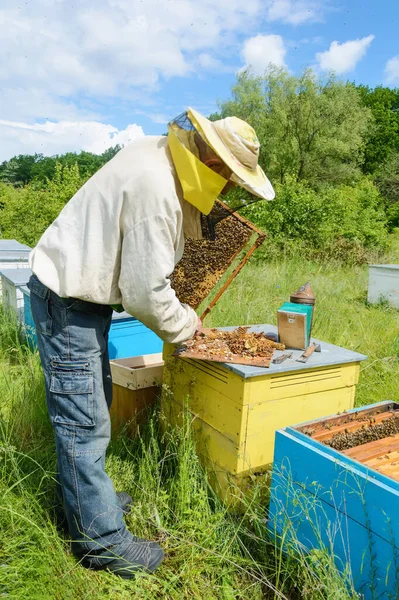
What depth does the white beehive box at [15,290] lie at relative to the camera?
4.66 m

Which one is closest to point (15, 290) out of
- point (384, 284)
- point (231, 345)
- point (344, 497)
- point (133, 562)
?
point (231, 345)

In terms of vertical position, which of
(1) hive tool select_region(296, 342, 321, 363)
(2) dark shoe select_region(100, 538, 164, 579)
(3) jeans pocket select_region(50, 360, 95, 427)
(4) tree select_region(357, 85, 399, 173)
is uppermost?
(4) tree select_region(357, 85, 399, 173)

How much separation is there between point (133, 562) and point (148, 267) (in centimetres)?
135

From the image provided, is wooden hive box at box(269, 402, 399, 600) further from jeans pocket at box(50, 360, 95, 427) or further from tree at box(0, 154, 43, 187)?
tree at box(0, 154, 43, 187)

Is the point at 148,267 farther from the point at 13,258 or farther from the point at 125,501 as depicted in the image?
the point at 13,258

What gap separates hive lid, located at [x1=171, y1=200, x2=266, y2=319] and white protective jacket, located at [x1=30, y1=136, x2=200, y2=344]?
103cm

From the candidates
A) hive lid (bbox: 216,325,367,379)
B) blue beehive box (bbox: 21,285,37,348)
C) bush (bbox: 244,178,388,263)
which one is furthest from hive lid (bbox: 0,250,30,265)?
bush (bbox: 244,178,388,263)

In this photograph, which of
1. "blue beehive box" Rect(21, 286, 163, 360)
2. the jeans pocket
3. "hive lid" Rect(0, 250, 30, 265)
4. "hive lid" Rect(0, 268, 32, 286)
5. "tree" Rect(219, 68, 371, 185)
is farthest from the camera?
"tree" Rect(219, 68, 371, 185)

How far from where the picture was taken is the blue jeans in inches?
81.0

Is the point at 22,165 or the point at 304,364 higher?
the point at 22,165

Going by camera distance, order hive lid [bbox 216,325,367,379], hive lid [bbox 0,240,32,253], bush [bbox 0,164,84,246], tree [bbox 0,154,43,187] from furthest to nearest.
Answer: tree [bbox 0,154,43,187], bush [bbox 0,164,84,246], hive lid [bbox 0,240,32,253], hive lid [bbox 216,325,367,379]

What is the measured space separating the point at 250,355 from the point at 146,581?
3.71ft

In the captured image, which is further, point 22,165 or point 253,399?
point 22,165

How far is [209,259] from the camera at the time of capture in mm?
3236
